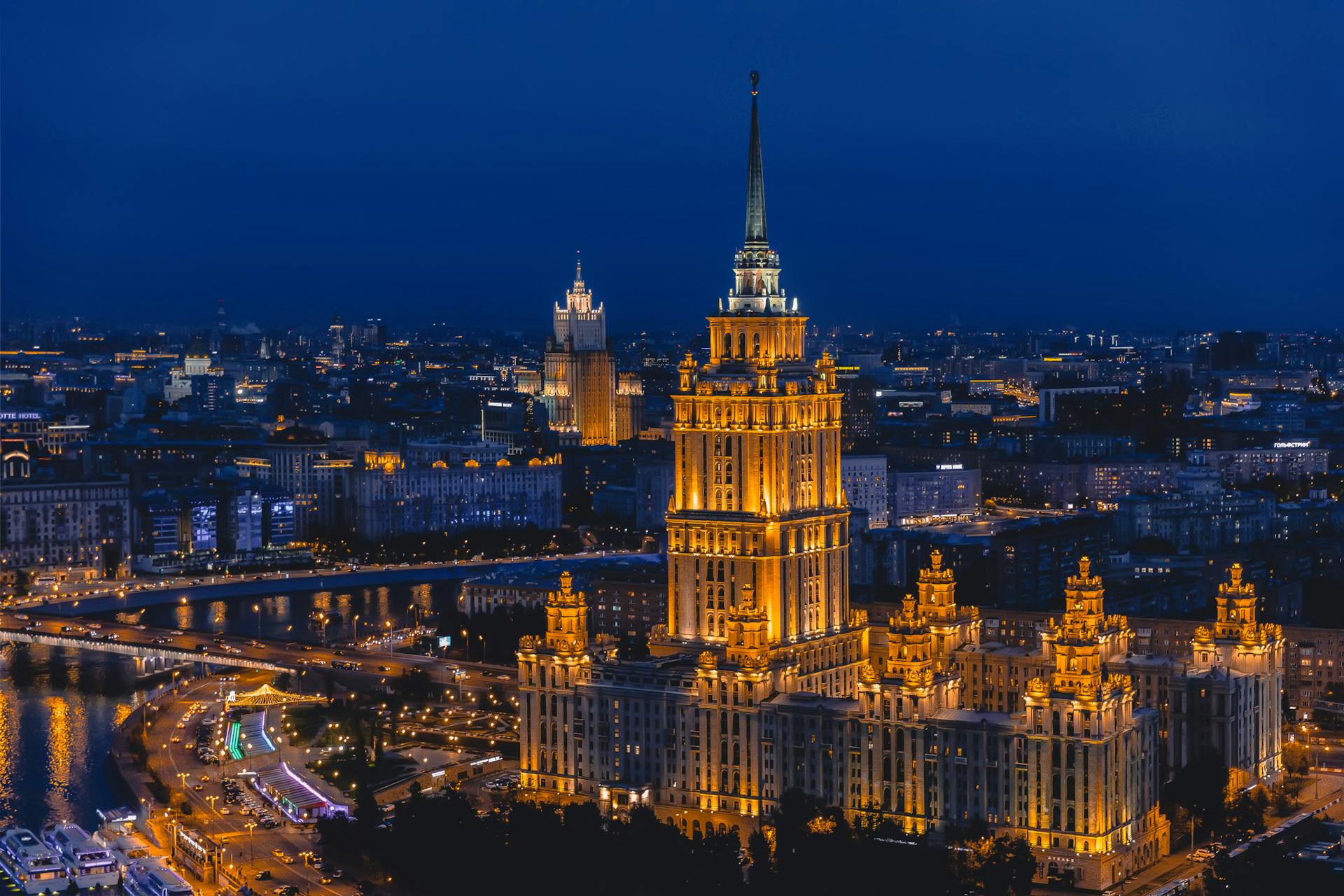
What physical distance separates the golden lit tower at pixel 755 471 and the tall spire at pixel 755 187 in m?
0.02

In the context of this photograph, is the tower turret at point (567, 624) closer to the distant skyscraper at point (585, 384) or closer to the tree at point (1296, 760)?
the tree at point (1296, 760)

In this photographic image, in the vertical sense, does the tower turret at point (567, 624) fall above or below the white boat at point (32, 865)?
above

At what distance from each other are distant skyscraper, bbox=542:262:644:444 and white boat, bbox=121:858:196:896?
222 feet

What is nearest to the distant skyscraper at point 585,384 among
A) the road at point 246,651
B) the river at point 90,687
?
the river at point 90,687

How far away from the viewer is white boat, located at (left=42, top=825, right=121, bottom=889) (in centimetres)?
3866

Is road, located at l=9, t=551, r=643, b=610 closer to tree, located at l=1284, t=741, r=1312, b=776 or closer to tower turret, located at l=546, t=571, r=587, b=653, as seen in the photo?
tree, located at l=1284, t=741, r=1312, b=776

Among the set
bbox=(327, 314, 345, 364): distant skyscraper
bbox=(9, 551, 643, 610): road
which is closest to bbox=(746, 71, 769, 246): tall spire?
bbox=(9, 551, 643, 610): road

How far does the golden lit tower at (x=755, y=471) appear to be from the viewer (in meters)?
43.5

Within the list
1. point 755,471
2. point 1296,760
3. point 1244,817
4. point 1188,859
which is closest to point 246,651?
point 755,471

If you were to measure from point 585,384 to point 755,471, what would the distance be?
64872 mm

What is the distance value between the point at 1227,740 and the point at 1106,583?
17845mm

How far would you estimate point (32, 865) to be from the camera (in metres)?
38.8

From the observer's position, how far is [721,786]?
135ft

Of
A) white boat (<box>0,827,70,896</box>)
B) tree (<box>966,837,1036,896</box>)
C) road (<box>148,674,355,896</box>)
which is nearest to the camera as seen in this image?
tree (<box>966,837,1036,896</box>)
